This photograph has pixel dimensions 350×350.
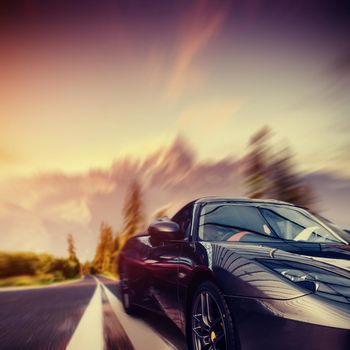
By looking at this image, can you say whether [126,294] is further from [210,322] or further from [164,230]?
[210,322]

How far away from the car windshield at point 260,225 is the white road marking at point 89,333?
4.78 ft

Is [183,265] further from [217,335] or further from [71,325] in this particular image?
[71,325]

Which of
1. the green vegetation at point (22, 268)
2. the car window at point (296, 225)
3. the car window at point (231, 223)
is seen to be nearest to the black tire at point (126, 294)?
the car window at point (231, 223)

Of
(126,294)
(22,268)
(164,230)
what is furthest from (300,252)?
(22,268)

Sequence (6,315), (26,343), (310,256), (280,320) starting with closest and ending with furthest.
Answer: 1. (280,320)
2. (310,256)
3. (26,343)
4. (6,315)

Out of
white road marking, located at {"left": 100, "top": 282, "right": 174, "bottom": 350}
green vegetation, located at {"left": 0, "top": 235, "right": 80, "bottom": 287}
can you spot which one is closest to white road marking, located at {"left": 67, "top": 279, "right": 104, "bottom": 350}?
white road marking, located at {"left": 100, "top": 282, "right": 174, "bottom": 350}

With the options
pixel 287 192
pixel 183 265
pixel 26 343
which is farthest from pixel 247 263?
→ pixel 287 192

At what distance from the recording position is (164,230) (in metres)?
3.45

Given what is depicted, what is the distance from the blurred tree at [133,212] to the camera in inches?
2256

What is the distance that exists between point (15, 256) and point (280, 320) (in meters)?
25.2

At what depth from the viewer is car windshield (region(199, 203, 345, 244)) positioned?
3391 mm

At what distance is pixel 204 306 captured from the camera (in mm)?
2746

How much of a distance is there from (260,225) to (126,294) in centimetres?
281

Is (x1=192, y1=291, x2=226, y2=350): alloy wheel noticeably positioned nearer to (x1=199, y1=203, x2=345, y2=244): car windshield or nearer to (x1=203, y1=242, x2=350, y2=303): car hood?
(x1=203, y1=242, x2=350, y2=303): car hood
